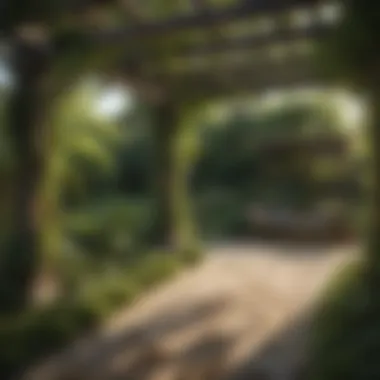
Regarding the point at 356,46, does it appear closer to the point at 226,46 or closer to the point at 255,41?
the point at 255,41

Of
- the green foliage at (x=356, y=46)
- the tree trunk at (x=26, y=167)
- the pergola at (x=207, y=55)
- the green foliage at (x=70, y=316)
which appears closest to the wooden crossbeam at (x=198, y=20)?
the pergola at (x=207, y=55)

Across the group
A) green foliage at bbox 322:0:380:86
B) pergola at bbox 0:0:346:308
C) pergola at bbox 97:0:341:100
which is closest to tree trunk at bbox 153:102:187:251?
pergola at bbox 97:0:341:100

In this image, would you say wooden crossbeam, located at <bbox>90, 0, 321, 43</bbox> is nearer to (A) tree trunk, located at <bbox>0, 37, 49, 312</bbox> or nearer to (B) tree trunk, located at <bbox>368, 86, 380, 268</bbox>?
(A) tree trunk, located at <bbox>0, 37, 49, 312</bbox>

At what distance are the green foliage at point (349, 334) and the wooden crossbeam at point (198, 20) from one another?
2107 mm

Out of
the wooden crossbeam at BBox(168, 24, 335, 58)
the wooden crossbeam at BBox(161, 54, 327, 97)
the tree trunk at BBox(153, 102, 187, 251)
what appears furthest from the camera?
the tree trunk at BBox(153, 102, 187, 251)

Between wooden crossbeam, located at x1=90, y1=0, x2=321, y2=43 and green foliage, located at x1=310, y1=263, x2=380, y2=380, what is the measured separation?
82.9 inches

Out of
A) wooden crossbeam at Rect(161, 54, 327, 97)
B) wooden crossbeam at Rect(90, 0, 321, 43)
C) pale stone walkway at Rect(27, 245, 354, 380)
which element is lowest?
pale stone walkway at Rect(27, 245, 354, 380)

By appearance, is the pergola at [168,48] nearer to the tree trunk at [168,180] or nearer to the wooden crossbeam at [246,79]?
the wooden crossbeam at [246,79]

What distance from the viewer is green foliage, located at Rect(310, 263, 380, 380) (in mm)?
2979

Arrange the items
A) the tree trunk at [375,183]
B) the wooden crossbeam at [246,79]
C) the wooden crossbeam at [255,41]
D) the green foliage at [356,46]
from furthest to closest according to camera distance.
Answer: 1. the wooden crossbeam at [246,79]
2. the wooden crossbeam at [255,41]
3. the tree trunk at [375,183]
4. the green foliage at [356,46]

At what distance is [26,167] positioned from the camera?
5.19 meters

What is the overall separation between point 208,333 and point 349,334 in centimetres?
143

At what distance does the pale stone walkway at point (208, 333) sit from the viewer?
3.86m

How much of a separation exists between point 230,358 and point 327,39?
259 centimetres
